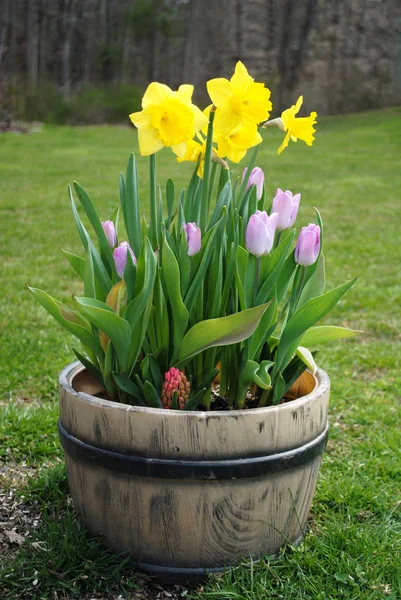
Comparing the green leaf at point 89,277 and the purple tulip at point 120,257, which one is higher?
the purple tulip at point 120,257

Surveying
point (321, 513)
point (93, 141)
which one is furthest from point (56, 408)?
point (93, 141)

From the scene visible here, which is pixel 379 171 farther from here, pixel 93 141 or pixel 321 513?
pixel 321 513

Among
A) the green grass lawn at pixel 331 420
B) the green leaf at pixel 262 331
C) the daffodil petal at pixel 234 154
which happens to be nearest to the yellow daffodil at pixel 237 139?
the daffodil petal at pixel 234 154

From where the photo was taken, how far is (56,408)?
214 cm

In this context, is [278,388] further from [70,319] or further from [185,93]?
[185,93]

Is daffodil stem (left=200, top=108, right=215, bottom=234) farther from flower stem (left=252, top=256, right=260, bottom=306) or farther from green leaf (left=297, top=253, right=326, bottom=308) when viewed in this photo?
green leaf (left=297, top=253, right=326, bottom=308)

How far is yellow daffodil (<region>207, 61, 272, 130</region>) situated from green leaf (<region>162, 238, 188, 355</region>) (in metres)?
0.28

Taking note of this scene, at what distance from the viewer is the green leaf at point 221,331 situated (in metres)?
1.22

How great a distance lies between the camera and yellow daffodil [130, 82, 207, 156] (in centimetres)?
123

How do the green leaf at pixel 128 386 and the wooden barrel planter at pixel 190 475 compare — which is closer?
the wooden barrel planter at pixel 190 475

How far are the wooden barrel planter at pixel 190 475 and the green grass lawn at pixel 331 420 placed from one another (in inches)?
2.5

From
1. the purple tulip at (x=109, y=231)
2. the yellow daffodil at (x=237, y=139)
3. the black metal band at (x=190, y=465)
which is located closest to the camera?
the black metal band at (x=190, y=465)

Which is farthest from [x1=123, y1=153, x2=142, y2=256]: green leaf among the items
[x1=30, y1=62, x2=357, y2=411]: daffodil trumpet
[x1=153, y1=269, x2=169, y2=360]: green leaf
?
[x1=153, y1=269, x2=169, y2=360]: green leaf

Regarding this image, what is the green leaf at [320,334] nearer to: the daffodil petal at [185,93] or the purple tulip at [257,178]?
the purple tulip at [257,178]
